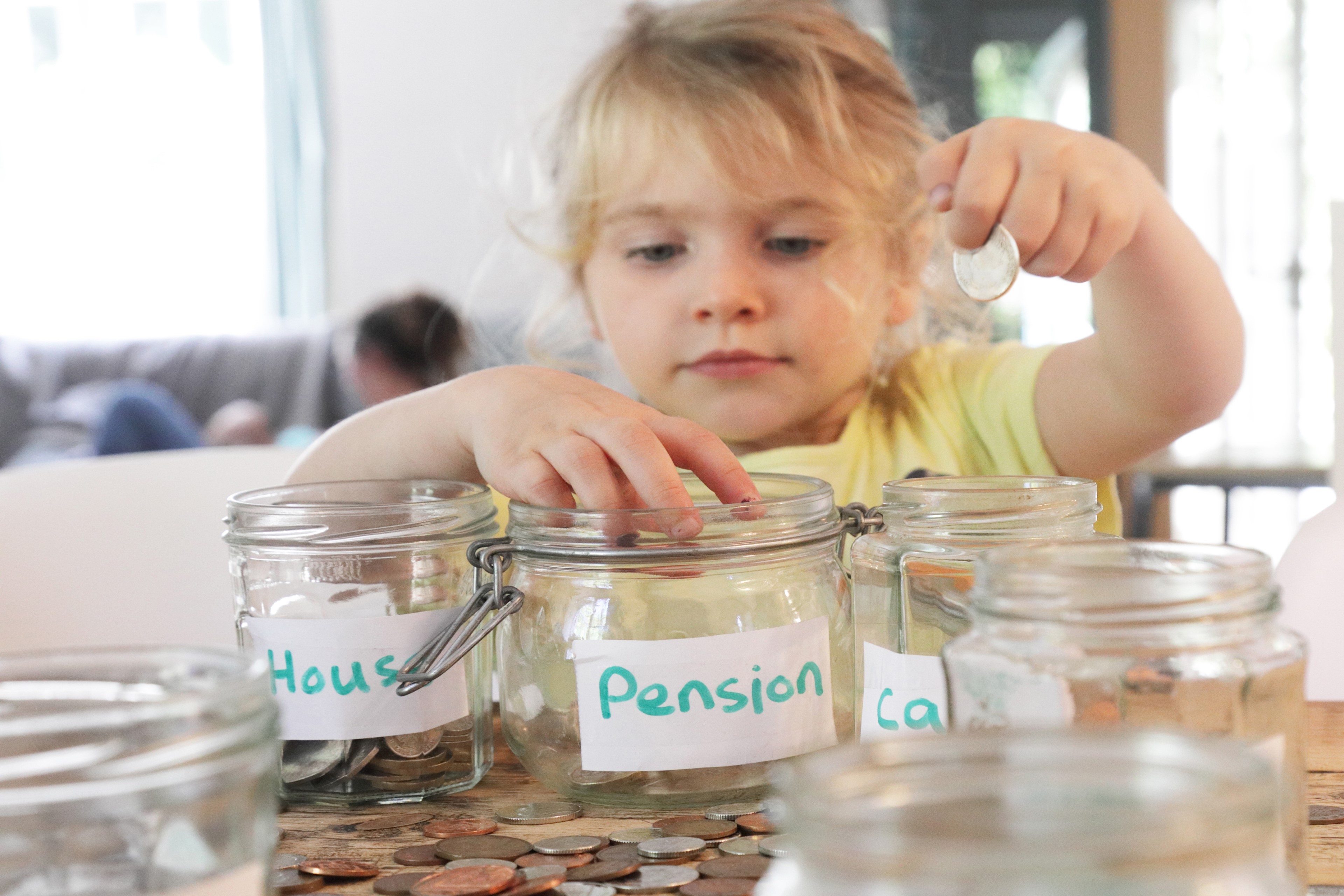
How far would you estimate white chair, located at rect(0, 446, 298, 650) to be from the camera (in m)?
0.90

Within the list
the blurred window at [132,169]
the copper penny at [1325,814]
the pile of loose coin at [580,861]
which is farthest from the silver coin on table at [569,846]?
the blurred window at [132,169]

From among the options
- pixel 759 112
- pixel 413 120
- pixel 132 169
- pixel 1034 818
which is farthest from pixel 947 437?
pixel 132 169

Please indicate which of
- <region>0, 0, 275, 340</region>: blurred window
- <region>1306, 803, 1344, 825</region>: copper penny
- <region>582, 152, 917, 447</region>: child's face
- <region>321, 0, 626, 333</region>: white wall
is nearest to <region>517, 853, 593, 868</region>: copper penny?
<region>1306, 803, 1344, 825</region>: copper penny

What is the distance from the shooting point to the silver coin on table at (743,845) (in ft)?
1.28

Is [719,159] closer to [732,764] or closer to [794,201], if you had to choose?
[794,201]

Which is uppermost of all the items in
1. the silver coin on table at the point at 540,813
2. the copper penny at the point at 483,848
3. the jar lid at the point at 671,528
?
the jar lid at the point at 671,528

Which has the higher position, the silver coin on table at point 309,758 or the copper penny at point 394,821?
the silver coin on table at point 309,758

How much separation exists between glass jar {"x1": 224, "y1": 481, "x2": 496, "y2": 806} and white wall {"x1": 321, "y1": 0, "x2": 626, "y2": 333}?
3.82 metres

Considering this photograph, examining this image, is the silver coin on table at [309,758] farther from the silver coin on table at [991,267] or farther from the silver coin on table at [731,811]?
the silver coin on table at [991,267]

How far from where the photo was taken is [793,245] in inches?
36.0

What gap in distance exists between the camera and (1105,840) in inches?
7.5

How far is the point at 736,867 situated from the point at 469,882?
8cm

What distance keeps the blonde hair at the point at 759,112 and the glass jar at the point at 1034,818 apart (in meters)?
0.73

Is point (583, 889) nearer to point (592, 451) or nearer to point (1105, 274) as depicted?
point (592, 451)
